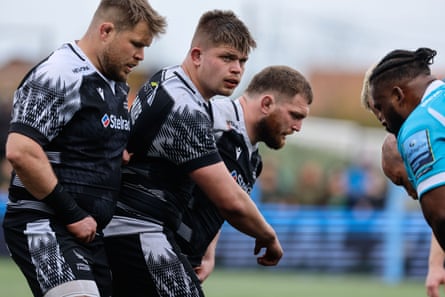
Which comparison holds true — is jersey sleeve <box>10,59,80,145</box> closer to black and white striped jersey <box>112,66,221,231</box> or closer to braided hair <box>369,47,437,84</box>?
black and white striped jersey <box>112,66,221,231</box>

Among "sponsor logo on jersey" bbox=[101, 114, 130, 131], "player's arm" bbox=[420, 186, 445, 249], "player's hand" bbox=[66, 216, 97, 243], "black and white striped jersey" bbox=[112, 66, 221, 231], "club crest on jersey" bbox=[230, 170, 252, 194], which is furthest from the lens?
"club crest on jersey" bbox=[230, 170, 252, 194]

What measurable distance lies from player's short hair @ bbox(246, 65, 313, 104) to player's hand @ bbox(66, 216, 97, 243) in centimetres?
179

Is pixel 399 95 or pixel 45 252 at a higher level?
pixel 399 95

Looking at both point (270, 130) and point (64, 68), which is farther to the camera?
point (270, 130)

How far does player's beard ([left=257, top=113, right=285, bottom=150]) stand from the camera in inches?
260

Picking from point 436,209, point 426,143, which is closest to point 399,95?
point 426,143

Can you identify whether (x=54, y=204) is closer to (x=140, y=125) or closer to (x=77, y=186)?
(x=77, y=186)

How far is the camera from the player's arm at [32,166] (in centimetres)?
520

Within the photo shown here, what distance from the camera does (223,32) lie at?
19.9 ft

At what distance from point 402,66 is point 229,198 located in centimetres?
126

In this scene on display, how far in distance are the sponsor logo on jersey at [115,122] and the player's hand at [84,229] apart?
0.54 metres

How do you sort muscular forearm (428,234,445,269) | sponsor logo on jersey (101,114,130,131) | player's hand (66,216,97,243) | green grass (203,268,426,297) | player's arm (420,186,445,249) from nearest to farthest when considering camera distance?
player's arm (420,186,445,249) < player's hand (66,216,97,243) < sponsor logo on jersey (101,114,130,131) < muscular forearm (428,234,445,269) < green grass (203,268,426,297)

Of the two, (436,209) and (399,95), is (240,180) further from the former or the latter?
(436,209)

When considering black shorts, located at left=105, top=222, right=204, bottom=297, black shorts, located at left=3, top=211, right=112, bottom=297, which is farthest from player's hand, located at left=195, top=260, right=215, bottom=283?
black shorts, located at left=3, top=211, right=112, bottom=297
